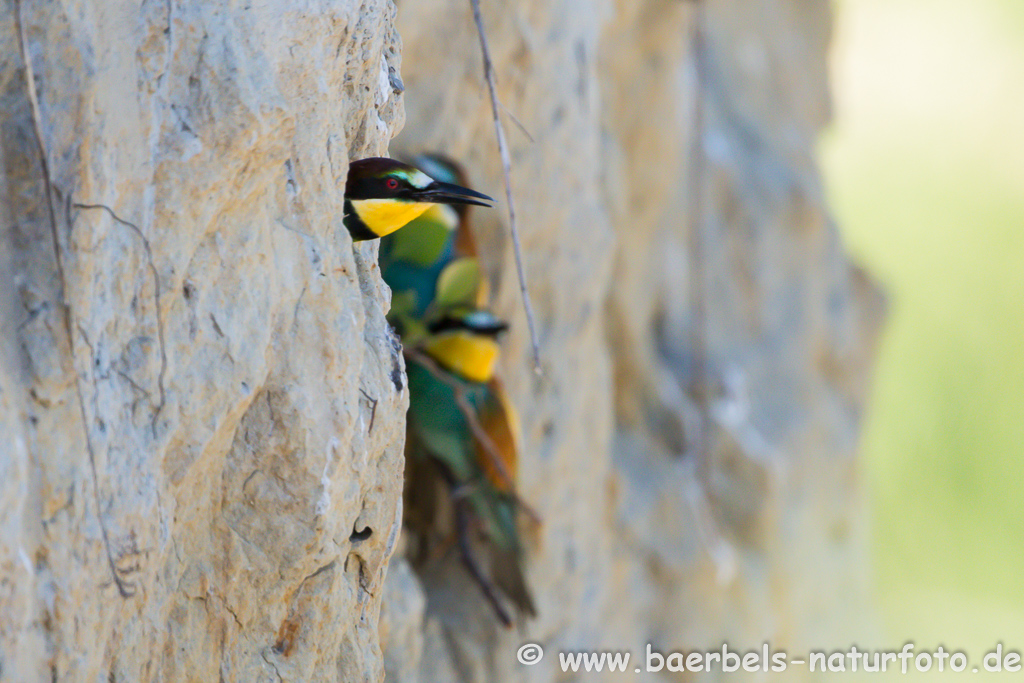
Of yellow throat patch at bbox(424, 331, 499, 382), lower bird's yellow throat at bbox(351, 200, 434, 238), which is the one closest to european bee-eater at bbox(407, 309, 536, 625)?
yellow throat patch at bbox(424, 331, 499, 382)

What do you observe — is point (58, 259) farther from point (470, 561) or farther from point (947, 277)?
point (947, 277)

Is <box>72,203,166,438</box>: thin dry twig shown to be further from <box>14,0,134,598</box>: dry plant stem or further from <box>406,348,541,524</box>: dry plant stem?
<box>406,348,541,524</box>: dry plant stem

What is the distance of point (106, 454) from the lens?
0.69 meters

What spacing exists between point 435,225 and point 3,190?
2.88 ft

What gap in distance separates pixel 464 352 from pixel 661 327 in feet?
4.30

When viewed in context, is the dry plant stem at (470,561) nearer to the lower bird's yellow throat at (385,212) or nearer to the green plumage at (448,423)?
the green plumage at (448,423)

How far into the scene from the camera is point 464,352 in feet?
4.62

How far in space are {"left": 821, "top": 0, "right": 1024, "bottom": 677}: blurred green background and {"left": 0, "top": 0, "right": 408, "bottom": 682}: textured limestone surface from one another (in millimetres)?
5887

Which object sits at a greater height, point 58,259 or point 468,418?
point 58,259

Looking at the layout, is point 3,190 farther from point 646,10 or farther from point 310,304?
point 646,10

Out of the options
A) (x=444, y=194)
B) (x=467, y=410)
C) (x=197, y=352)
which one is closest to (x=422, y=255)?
(x=467, y=410)

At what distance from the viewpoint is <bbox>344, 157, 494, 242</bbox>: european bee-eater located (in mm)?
908

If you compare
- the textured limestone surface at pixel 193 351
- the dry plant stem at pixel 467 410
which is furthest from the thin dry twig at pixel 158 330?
the dry plant stem at pixel 467 410

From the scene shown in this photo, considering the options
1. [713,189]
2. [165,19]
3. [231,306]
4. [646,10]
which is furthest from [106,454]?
[713,189]
